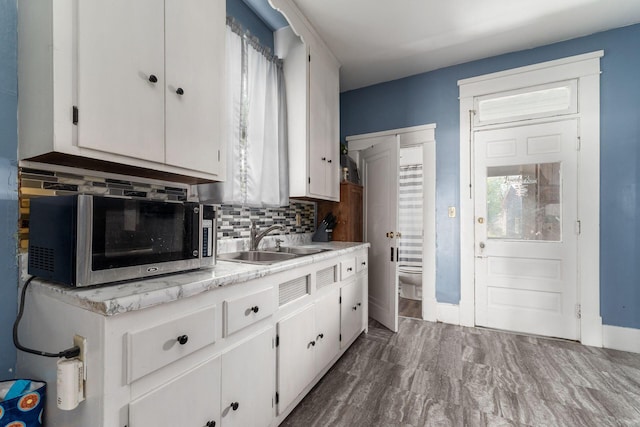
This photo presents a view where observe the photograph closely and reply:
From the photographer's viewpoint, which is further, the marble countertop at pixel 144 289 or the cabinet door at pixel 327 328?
the cabinet door at pixel 327 328

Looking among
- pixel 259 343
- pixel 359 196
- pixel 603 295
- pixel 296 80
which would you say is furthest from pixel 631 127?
pixel 259 343

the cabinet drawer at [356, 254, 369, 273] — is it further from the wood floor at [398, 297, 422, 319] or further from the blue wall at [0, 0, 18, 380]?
the blue wall at [0, 0, 18, 380]

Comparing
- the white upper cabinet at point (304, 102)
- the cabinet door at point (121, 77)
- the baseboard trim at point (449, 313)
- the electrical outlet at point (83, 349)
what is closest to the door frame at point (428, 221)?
the baseboard trim at point (449, 313)

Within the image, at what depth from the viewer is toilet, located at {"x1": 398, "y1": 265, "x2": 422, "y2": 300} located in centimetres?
411

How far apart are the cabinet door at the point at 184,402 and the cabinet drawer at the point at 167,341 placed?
0.29 feet

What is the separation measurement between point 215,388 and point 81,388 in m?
0.46

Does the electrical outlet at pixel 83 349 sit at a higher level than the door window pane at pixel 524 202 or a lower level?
lower

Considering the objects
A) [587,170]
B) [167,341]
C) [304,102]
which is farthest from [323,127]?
[587,170]

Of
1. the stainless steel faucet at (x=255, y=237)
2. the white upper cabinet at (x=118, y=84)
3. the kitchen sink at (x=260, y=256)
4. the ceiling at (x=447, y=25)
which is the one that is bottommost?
the kitchen sink at (x=260, y=256)

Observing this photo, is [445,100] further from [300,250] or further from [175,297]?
[175,297]

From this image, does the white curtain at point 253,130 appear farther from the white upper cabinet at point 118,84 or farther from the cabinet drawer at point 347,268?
the cabinet drawer at point 347,268

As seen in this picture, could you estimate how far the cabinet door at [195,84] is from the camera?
4.27 ft

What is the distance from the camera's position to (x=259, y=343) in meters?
1.39

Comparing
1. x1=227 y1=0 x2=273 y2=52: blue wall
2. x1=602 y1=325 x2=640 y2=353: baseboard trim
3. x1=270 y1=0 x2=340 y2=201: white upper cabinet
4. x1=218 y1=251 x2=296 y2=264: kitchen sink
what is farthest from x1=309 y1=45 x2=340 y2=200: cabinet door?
x1=602 y1=325 x2=640 y2=353: baseboard trim
